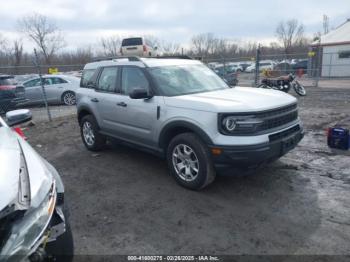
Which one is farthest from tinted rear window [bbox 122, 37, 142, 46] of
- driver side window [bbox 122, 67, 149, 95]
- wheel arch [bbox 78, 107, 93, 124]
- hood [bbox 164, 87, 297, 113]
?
hood [bbox 164, 87, 297, 113]

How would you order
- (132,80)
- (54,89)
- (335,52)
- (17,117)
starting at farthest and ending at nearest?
(335,52), (54,89), (132,80), (17,117)

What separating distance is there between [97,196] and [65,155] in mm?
2459

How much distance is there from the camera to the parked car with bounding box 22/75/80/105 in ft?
44.8

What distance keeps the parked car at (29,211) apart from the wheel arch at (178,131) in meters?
1.86

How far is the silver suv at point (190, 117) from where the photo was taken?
3521mm

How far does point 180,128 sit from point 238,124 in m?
0.92

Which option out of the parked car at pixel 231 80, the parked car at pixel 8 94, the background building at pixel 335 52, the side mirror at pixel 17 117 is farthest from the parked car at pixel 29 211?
the background building at pixel 335 52

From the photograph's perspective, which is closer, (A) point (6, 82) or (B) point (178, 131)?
(B) point (178, 131)

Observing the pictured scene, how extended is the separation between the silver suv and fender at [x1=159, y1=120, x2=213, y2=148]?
0.01 meters

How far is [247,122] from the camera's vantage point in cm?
349

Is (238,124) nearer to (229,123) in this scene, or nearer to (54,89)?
(229,123)

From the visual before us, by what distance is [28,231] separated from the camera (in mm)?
1796

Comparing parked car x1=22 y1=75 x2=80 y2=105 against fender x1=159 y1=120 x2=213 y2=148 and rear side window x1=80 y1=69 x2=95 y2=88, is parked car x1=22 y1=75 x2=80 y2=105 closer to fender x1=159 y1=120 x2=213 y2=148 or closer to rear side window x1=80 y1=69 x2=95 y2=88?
rear side window x1=80 y1=69 x2=95 y2=88

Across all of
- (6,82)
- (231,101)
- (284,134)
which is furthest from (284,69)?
(231,101)
